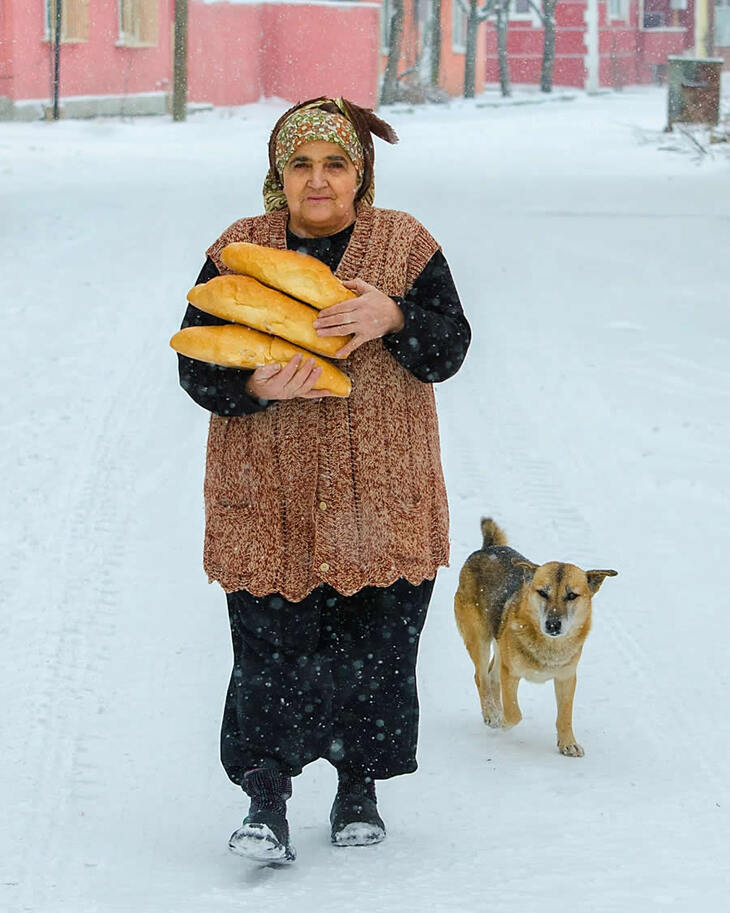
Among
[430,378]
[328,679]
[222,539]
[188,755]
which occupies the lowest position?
[188,755]

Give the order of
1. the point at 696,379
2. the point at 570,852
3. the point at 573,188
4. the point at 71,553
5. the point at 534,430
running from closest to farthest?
the point at 570,852, the point at 71,553, the point at 534,430, the point at 696,379, the point at 573,188

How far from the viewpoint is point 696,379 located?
9.65m

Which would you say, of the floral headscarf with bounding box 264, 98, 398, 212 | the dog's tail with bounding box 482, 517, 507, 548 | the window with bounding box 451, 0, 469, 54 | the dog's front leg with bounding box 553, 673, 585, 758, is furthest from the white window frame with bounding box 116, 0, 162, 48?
the floral headscarf with bounding box 264, 98, 398, 212

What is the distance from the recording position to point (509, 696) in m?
4.91

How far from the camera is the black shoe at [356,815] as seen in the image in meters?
3.95

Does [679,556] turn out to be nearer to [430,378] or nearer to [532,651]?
[532,651]

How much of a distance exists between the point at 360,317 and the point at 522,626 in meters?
1.65

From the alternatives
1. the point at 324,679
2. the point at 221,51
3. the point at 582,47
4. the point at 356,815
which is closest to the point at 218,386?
the point at 324,679

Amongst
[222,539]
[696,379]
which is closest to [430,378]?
[222,539]

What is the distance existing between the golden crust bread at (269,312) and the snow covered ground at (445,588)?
1.29 m

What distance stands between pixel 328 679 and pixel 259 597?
293 millimetres

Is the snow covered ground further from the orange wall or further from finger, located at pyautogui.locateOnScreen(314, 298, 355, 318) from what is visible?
the orange wall

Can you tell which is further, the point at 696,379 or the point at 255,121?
the point at 255,121

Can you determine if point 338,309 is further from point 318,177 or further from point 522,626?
point 522,626
